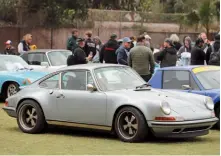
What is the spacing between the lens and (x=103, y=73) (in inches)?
425

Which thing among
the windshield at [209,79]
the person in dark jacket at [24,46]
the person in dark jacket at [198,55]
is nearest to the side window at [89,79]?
the windshield at [209,79]

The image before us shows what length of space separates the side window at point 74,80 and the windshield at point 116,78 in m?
0.28

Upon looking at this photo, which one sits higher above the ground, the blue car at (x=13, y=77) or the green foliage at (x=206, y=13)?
the green foliage at (x=206, y=13)

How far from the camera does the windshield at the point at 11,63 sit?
17203 mm

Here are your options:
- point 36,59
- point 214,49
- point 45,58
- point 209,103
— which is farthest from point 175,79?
point 36,59

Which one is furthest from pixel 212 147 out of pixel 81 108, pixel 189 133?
pixel 81 108

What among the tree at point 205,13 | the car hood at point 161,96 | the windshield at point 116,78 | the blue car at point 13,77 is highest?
the tree at point 205,13

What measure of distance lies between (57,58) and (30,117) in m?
8.27

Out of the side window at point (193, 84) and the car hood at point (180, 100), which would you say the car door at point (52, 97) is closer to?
the car hood at point (180, 100)

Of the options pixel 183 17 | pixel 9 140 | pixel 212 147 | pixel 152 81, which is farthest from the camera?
pixel 183 17

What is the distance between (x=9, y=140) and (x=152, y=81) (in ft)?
11.5

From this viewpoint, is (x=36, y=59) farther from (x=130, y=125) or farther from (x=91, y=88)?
(x=130, y=125)

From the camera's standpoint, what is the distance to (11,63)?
17.5 metres

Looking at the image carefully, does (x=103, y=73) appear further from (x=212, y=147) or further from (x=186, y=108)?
(x=212, y=147)
